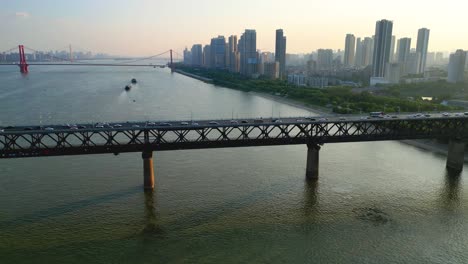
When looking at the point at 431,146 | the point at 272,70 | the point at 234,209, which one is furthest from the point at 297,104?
the point at 272,70

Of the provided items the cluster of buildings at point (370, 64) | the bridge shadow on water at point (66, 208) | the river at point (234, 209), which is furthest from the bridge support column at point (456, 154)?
the cluster of buildings at point (370, 64)

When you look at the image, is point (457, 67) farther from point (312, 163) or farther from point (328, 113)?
point (312, 163)

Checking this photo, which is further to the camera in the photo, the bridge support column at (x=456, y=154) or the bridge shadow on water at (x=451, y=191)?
the bridge support column at (x=456, y=154)

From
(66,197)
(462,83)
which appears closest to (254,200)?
(66,197)

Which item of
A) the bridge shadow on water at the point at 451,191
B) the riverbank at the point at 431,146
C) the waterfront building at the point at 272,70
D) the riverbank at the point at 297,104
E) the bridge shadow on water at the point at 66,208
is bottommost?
the bridge shadow on water at the point at 451,191

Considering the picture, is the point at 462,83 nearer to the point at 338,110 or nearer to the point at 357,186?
the point at 338,110

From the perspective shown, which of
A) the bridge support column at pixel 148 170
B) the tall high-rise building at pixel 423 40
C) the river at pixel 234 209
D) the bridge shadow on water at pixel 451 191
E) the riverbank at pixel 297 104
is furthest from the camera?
the tall high-rise building at pixel 423 40

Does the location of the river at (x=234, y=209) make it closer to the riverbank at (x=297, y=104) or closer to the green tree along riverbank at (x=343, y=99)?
the green tree along riverbank at (x=343, y=99)
